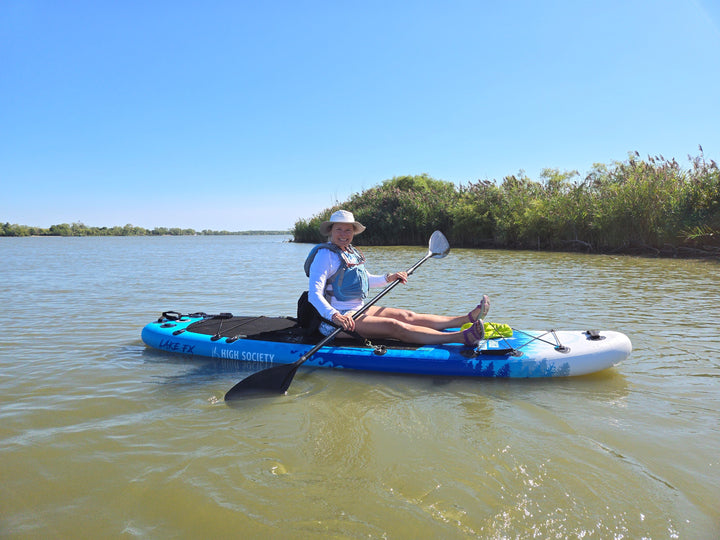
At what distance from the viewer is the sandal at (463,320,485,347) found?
12.2 feet

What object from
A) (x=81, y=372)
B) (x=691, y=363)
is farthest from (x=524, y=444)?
(x=81, y=372)

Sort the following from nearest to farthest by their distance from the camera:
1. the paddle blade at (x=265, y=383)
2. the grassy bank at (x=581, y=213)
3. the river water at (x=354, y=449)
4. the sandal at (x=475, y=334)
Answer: the river water at (x=354, y=449) → the paddle blade at (x=265, y=383) → the sandal at (x=475, y=334) → the grassy bank at (x=581, y=213)

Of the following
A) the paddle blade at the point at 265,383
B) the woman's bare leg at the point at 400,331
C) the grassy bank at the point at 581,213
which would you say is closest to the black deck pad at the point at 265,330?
the woman's bare leg at the point at 400,331

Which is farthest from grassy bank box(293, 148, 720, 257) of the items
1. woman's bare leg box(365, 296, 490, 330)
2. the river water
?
woman's bare leg box(365, 296, 490, 330)

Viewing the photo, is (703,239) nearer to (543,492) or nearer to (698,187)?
(698,187)

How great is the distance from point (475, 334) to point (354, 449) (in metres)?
1.56

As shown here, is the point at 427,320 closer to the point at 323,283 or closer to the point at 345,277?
the point at 345,277

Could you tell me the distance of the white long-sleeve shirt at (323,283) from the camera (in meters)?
3.76

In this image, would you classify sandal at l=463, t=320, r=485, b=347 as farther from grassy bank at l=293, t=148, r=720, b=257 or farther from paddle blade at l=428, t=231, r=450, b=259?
grassy bank at l=293, t=148, r=720, b=257

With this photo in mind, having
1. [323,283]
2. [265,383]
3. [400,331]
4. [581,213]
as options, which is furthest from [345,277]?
[581,213]

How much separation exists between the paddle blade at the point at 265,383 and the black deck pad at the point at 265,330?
59cm

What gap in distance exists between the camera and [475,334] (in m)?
3.77

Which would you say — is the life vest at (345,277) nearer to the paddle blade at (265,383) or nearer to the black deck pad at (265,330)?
the black deck pad at (265,330)

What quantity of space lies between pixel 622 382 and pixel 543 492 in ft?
6.05
